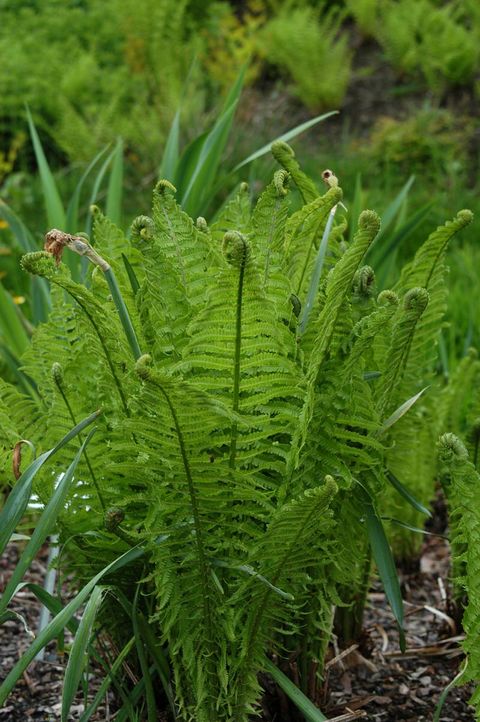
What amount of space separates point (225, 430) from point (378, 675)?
2.65 ft

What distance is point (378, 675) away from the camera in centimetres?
188

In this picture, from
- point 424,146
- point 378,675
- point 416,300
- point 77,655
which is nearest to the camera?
point 77,655

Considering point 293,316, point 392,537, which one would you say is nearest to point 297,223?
point 293,316

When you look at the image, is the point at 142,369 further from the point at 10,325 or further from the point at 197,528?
the point at 10,325

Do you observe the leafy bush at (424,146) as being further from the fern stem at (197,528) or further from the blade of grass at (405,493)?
the fern stem at (197,528)

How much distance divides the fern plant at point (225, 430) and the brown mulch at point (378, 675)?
286 mm

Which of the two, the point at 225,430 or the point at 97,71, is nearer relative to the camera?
the point at 225,430

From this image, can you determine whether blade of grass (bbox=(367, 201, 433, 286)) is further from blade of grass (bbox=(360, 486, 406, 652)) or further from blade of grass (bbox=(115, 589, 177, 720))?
blade of grass (bbox=(115, 589, 177, 720))

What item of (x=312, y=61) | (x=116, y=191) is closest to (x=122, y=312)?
(x=116, y=191)

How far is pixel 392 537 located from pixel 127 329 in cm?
118

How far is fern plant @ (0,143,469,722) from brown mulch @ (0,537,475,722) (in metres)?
0.29

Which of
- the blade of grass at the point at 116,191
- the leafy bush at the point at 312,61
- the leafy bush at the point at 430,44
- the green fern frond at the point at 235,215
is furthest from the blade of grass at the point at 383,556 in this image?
the leafy bush at the point at 312,61

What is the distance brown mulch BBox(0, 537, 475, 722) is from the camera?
174 cm

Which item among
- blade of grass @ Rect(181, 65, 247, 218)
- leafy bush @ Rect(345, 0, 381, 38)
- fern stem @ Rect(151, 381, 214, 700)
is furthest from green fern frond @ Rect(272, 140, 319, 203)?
leafy bush @ Rect(345, 0, 381, 38)
